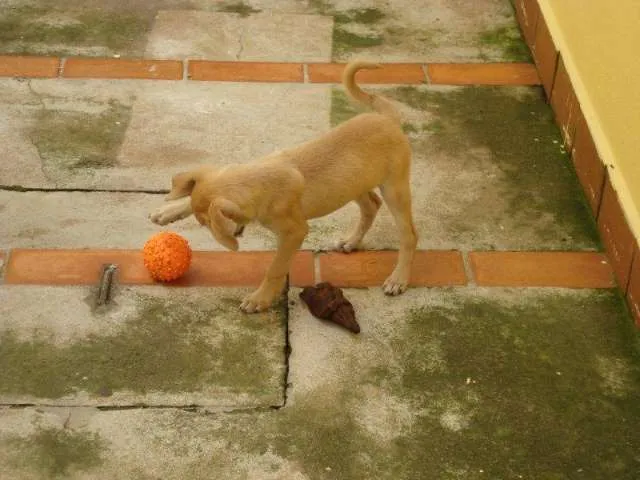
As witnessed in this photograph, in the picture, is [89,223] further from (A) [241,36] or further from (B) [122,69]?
(A) [241,36]

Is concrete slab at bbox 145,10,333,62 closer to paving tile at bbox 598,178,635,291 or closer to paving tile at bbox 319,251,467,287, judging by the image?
paving tile at bbox 319,251,467,287

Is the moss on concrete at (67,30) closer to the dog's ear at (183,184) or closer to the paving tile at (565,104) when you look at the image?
the paving tile at (565,104)

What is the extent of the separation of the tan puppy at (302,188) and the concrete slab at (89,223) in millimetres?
443

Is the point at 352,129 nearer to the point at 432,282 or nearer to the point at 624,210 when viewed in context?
the point at 432,282

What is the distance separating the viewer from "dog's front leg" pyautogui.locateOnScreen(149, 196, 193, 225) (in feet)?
16.6

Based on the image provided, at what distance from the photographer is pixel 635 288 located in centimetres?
514

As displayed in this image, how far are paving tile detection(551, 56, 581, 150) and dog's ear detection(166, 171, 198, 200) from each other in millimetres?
2468

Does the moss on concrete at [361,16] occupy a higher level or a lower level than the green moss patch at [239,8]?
higher

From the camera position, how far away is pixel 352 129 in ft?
16.5

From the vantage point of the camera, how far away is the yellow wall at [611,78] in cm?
543

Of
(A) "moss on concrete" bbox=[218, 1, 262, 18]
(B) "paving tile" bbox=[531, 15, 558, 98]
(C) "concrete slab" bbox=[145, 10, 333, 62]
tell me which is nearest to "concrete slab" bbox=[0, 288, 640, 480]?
(B) "paving tile" bbox=[531, 15, 558, 98]

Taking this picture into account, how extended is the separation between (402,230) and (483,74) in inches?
88.6

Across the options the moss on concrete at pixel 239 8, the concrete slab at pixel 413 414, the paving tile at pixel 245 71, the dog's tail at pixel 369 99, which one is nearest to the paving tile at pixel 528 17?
the paving tile at pixel 245 71

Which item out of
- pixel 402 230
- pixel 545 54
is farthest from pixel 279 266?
pixel 545 54
